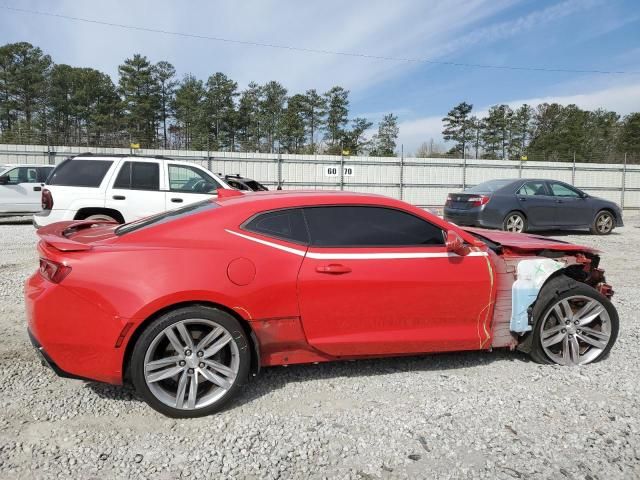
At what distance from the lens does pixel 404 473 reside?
8.09 feet

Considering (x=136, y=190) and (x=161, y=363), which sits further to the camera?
(x=136, y=190)

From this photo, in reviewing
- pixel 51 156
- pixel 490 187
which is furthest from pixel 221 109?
pixel 490 187

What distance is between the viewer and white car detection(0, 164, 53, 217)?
13.0 meters

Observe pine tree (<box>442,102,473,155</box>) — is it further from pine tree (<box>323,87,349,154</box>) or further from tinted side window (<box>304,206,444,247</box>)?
tinted side window (<box>304,206,444,247</box>)

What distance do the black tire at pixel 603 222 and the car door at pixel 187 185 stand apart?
9745mm

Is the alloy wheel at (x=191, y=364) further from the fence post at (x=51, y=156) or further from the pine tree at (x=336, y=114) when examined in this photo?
the pine tree at (x=336, y=114)

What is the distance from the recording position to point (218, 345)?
299cm

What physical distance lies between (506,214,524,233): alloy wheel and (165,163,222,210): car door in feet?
22.8

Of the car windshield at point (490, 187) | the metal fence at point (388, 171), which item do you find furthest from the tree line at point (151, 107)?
the car windshield at point (490, 187)

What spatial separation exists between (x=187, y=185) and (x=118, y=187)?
116 centimetres

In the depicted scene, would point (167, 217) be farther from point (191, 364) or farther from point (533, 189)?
point (533, 189)

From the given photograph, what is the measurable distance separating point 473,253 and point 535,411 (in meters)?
1.15

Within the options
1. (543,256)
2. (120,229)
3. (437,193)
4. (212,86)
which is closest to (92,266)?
(120,229)

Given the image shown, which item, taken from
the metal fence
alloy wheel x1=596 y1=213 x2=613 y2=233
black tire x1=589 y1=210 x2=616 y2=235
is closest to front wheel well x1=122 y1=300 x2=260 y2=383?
black tire x1=589 y1=210 x2=616 y2=235
